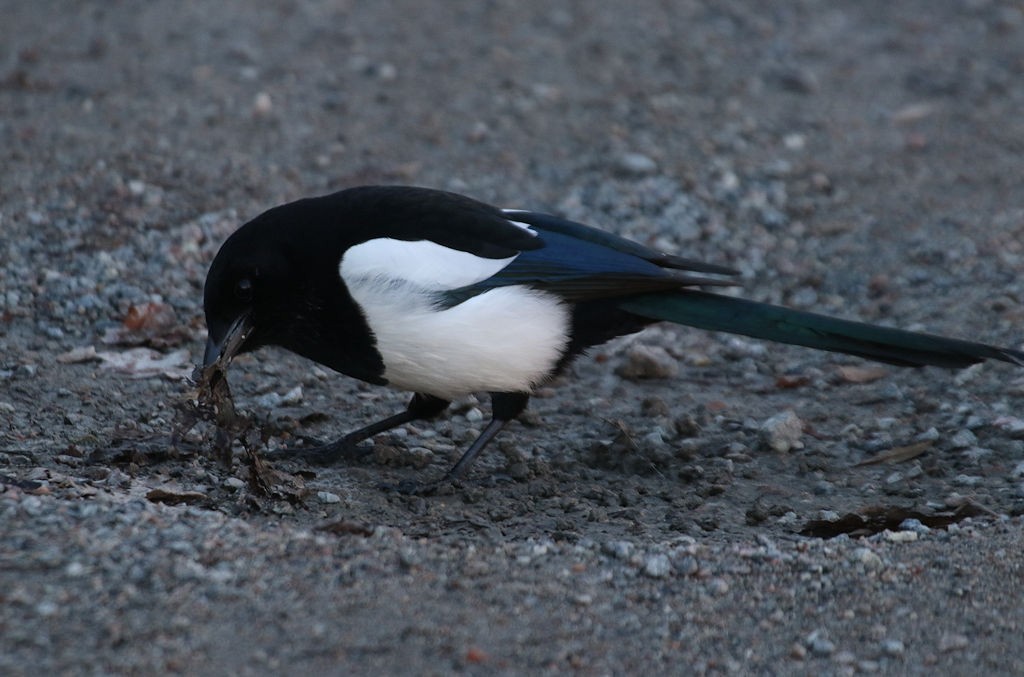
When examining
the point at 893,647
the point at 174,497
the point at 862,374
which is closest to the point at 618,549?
the point at 893,647

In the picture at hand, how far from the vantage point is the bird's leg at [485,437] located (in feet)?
11.8

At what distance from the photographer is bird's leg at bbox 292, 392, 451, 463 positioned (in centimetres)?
373

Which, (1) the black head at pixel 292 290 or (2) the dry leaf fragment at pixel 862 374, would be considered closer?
(1) the black head at pixel 292 290

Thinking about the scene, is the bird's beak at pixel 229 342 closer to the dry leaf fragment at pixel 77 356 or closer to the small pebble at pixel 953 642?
the dry leaf fragment at pixel 77 356

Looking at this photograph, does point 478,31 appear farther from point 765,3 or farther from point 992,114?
point 992,114

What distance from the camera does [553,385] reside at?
14.6ft

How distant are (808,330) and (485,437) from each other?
2.98ft

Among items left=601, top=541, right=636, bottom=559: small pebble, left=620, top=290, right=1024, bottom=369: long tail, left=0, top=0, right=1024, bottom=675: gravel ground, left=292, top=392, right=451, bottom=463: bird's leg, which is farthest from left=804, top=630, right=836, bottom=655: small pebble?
left=292, top=392, right=451, bottom=463: bird's leg

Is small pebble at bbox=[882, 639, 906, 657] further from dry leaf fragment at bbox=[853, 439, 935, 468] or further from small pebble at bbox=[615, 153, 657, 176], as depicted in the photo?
small pebble at bbox=[615, 153, 657, 176]

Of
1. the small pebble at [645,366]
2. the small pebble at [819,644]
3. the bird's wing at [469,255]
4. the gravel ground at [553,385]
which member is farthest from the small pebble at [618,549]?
the small pebble at [645,366]

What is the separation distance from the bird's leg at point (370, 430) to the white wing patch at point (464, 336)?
0.77 ft

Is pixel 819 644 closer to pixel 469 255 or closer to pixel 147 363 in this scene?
pixel 469 255

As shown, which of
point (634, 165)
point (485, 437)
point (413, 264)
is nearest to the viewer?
→ point (413, 264)

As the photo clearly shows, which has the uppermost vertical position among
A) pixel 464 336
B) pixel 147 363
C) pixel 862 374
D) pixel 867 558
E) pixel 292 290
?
pixel 292 290
